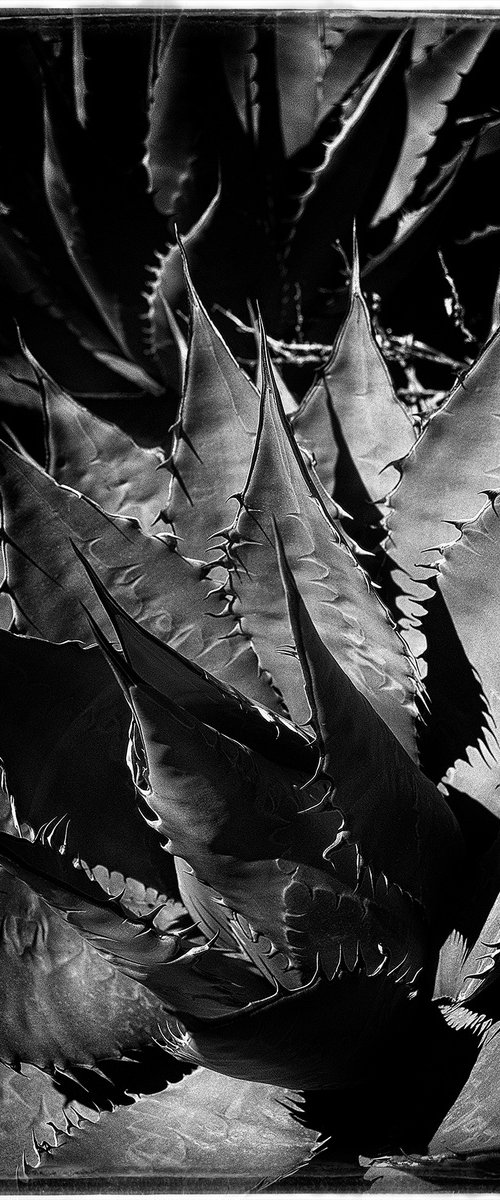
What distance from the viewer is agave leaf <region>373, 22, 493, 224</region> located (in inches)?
32.1

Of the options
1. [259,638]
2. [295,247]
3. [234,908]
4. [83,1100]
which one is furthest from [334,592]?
[295,247]

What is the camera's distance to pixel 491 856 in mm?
476

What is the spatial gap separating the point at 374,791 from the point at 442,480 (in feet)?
0.73

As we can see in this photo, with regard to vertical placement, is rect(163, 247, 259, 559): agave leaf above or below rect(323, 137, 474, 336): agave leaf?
below

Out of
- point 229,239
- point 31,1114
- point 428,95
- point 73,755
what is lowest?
point 31,1114

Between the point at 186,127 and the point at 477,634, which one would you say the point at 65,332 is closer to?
the point at 186,127

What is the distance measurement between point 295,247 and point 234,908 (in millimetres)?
709

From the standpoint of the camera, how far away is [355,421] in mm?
669

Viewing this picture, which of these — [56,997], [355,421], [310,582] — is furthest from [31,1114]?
[355,421]

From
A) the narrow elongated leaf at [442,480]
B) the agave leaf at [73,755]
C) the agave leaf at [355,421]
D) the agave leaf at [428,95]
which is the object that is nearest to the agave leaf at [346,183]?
the agave leaf at [428,95]

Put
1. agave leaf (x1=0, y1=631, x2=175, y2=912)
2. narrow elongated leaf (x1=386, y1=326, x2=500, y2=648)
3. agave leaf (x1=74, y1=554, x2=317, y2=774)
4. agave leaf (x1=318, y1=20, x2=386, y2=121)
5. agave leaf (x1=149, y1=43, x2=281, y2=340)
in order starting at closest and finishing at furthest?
agave leaf (x1=74, y1=554, x2=317, y2=774) < agave leaf (x1=0, y1=631, x2=175, y2=912) < narrow elongated leaf (x1=386, y1=326, x2=500, y2=648) < agave leaf (x1=318, y1=20, x2=386, y2=121) < agave leaf (x1=149, y1=43, x2=281, y2=340)

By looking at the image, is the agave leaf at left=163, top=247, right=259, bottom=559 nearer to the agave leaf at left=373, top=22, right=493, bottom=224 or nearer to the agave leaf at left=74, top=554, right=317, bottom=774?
the agave leaf at left=74, top=554, right=317, bottom=774

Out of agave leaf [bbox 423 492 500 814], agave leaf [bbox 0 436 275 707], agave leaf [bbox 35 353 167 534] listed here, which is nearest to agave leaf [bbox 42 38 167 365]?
agave leaf [bbox 35 353 167 534]

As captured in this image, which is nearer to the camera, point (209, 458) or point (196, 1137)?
point (196, 1137)
